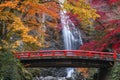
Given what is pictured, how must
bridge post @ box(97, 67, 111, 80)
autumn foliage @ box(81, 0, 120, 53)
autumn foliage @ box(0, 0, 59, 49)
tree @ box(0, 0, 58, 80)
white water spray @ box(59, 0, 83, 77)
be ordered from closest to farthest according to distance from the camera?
autumn foliage @ box(0, 0, 59, 49)
tree @ box(0, 0, 58, 80)
autumn foliage @ box(81, 0, 120, 53)
bridge post @ box(97, 67, 111, 80)
white water spray @ box(59, 0, 83, 77)

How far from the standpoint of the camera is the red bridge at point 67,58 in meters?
25.9

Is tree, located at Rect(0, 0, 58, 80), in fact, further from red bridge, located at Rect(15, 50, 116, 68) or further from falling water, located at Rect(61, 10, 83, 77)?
falling water, located at Rect(61, 10, 83, 77)

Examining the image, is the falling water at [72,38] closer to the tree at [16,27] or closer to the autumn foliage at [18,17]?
the tree at [16,27]

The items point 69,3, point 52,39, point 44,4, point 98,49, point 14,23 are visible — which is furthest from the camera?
point 52,39

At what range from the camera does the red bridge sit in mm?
25891

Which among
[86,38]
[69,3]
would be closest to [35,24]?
[69,3]

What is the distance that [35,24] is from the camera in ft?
64.6

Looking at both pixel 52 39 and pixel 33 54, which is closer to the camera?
pixel 33 54

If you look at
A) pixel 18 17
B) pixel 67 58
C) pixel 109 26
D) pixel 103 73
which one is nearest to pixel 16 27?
pixel 18 17

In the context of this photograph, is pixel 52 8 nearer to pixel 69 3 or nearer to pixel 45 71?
pixel 69 3

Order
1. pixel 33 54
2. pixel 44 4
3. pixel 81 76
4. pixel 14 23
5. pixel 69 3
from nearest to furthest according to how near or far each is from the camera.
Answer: pixel 14 23
pixel 69 3
pixel 44 4
pixel 33 54
pixel 81 76

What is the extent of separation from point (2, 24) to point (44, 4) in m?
2.83

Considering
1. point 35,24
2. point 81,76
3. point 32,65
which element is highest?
point 35,24

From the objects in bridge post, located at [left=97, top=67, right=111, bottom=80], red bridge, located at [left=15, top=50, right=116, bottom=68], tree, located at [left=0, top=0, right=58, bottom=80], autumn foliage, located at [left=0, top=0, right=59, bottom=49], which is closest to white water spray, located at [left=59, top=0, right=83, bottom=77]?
bridge post, located at [left=97, top=67, right=111, bottom=80]
